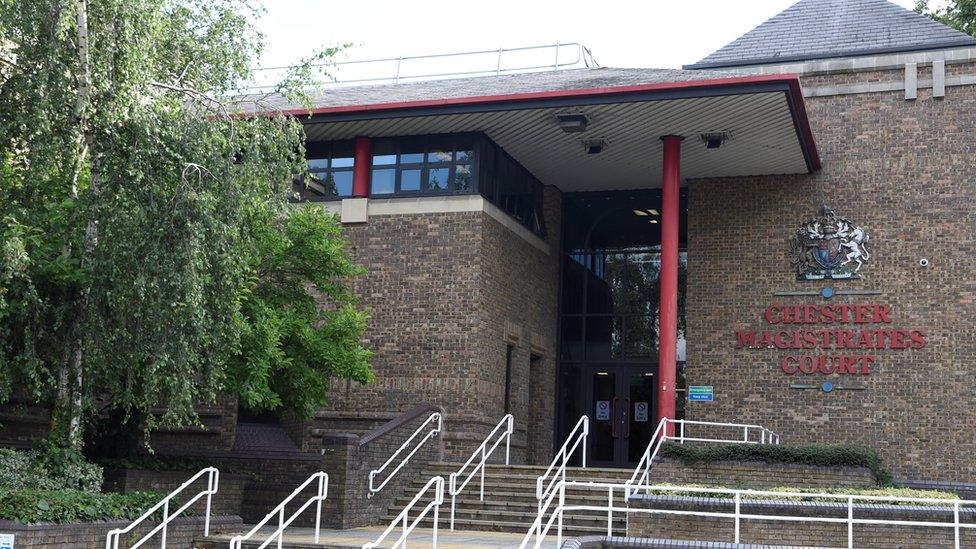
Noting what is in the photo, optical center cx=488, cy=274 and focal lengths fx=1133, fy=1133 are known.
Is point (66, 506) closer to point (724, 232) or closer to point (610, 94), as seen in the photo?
point (610, 94)

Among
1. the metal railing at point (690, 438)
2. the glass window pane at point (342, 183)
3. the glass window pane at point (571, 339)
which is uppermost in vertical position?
the glass window pane at point (342, 183)

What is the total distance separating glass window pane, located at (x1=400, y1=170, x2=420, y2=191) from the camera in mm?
20781

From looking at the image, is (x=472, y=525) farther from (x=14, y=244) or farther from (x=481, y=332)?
(x=14, y=244)

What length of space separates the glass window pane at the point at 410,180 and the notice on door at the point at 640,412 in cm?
703

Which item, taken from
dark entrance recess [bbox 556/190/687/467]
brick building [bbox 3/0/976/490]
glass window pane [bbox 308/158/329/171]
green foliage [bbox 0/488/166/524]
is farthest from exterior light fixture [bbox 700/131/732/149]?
green foliage [bbox 0/488/166/524]

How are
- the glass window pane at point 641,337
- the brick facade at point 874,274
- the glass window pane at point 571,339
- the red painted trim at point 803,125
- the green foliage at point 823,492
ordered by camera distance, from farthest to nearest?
1. the glass window pane at point 571,339
2. the glass window pane at point 641,337
3. the brick facade at point 874,274
4. the red painted trim at point 803,125
5. the green foliage at point 823,492

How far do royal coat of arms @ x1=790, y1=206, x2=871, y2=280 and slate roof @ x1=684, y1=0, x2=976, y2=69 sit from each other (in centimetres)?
334

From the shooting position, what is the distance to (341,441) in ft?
51.8

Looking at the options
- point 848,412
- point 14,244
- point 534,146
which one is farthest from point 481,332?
point 14,244

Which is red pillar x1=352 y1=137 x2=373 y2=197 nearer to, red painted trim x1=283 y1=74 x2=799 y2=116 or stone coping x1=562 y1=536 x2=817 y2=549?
Answer: red painted trim x1=283 y1=74 x2=799 y2=116

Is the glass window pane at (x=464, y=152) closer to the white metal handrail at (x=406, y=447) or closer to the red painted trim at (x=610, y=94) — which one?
the red painted trim at (x=610, y=94)

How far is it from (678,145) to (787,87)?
118 inches

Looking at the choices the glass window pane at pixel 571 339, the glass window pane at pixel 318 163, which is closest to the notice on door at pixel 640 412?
the glass window pane at pixel 571 339

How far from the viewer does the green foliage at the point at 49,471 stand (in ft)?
40.5
